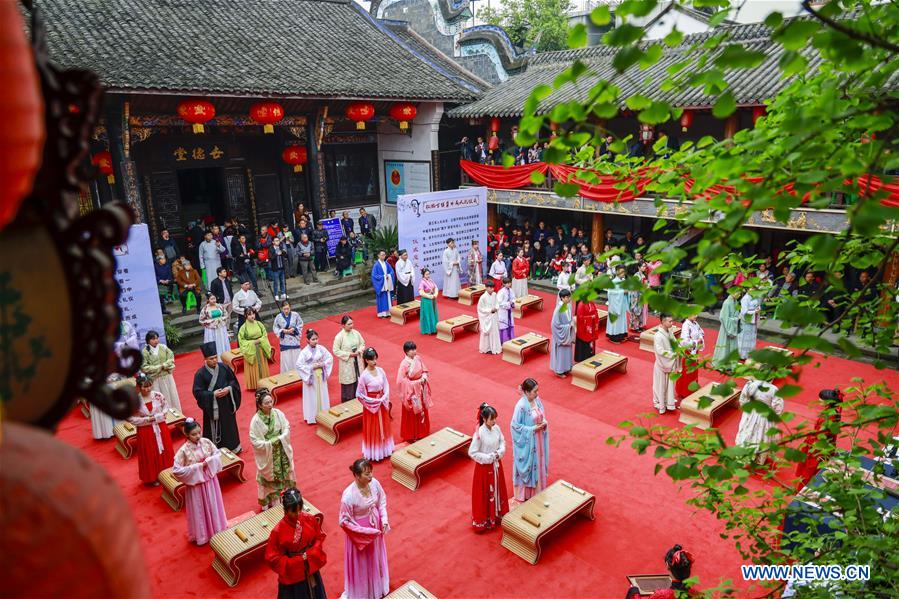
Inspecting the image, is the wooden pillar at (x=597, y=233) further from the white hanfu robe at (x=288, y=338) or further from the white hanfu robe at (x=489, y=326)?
the white hanfu robe at (x=288, y=338)

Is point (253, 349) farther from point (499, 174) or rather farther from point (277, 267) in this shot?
point (499, 174)

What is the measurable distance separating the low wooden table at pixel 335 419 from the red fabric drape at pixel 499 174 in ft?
36.7

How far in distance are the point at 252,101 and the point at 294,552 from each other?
566 inches

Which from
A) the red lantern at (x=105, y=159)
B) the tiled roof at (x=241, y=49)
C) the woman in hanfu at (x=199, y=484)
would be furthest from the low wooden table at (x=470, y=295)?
the woman in hanfu at (x=199, y=484)

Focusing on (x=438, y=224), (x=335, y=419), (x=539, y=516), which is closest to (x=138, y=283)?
(x=335, y=419)

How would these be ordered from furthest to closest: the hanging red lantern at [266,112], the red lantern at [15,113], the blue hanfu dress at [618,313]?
the hanging red lantern at [266,112] < the blue hanfu dress at [618,313] < the red lantern at [15,113]

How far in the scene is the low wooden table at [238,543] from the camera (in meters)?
6.71

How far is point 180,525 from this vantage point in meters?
7.89

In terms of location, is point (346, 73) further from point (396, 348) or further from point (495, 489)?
point (495, 489)

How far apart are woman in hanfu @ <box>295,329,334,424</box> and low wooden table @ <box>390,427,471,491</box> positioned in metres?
2.23

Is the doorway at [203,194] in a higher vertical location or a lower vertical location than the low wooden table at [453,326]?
higher

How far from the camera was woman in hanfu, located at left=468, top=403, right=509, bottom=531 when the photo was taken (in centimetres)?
755

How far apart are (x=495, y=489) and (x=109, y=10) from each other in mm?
16751

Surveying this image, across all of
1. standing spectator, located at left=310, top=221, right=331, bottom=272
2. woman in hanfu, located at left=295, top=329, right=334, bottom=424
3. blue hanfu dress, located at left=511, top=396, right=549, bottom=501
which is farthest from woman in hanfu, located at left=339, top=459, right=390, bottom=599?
standing spectator, located at left=310, top=221, right=331, bottom=272
